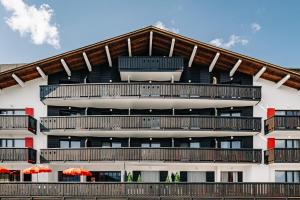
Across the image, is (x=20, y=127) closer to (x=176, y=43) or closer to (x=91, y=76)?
(x=91, y=76)

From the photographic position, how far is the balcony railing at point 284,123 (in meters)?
31.4

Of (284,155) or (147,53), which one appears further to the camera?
(147,53)

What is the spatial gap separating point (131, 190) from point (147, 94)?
288 inches

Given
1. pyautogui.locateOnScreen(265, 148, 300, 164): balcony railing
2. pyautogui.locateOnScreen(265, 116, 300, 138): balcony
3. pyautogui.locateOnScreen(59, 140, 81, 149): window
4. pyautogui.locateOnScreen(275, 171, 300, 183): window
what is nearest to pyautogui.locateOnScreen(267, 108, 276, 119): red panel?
pyautogui.locateOnScreen(265, 116, 300, 138): balcony

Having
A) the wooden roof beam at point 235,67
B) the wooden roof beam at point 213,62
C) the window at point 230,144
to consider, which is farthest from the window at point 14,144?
the wooden roof beam at point 235,67

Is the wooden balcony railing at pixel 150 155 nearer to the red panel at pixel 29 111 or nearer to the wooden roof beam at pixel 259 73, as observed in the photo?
the red panel at pixel 29 111

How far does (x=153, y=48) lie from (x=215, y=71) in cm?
538

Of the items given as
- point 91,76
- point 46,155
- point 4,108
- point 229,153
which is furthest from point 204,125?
point 4,108

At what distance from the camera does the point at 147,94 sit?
31719 millimetres

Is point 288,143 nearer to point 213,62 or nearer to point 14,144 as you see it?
point 213,62

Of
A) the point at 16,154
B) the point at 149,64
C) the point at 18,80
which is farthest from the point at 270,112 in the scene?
the point at 18,80

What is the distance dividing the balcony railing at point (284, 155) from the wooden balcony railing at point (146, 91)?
4.28 m

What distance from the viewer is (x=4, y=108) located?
3312 cm

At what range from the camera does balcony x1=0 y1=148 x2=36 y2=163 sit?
101 ft
